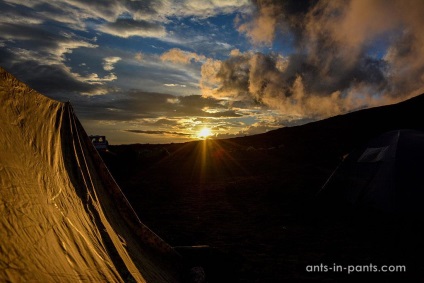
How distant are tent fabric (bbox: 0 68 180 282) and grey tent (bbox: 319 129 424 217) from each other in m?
6.23

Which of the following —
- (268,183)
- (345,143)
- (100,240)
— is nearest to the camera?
(100,240)

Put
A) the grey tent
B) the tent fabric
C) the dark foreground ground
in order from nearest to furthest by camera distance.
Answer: the tent fabric → the dark foreground ground → the grey tent

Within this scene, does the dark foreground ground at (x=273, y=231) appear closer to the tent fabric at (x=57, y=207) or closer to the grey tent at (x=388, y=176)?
the grey tent at (x=388, y=176)

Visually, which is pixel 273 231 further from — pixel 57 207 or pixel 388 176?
pixel 57 207

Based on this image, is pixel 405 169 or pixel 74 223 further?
pixel 405 169

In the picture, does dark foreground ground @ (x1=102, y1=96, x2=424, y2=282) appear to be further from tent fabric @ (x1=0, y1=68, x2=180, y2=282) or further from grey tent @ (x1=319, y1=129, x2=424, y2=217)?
tent fabric @ (x1=0, y1=68, x2=180, y2=282)

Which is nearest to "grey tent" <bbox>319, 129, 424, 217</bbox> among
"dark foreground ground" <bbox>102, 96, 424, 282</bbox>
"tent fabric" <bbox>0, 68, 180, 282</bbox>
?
"dark foreground ground" <bbox>102, 96, 424, 282</bbox>

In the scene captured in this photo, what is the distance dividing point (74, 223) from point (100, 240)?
0.47m

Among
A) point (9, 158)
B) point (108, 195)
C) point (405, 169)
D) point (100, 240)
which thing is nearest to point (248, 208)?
point (405, 169)

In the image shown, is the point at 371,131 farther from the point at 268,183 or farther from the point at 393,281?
the point at 393,281

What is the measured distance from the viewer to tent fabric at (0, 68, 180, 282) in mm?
2369

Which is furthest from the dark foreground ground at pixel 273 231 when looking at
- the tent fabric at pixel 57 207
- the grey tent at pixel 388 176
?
the tent fabric at pixel 57 207

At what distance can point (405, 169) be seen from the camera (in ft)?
25.6

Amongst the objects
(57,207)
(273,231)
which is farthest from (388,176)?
(57,207)
